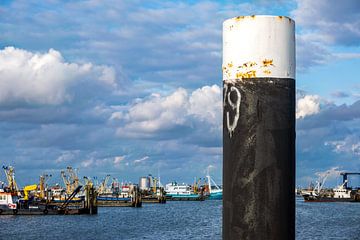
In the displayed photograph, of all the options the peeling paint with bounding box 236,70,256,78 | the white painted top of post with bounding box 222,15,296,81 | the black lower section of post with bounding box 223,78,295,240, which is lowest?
the black lower section of post with bounding box 223,78,295,240

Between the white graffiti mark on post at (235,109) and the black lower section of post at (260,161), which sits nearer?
the black lower section of post at (260,161)

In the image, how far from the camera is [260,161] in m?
5.20

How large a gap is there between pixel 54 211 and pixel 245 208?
392 ft

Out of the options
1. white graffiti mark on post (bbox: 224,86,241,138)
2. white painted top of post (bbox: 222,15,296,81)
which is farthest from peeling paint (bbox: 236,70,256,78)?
white graffiti mark on post (bbox: 224,86,241,138)

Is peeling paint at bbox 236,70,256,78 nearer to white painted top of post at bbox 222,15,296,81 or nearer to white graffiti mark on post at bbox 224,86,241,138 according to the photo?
white painted top of post at bbox 222,15,296,81

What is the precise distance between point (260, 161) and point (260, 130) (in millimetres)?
241

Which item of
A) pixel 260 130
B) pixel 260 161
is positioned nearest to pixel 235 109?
pixel 260 130

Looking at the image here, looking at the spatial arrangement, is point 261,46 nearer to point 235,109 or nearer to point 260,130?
point 235,109

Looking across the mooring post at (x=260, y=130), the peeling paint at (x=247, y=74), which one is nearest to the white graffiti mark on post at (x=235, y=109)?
the mooring post at (x=260, y=130)

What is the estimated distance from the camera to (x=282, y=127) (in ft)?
17.4

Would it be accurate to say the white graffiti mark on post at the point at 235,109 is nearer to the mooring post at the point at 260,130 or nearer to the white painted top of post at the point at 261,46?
the mooring post at the point at 260,130

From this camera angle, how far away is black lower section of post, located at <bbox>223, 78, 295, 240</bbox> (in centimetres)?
516

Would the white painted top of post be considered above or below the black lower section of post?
above

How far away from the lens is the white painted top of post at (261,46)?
205 inches
